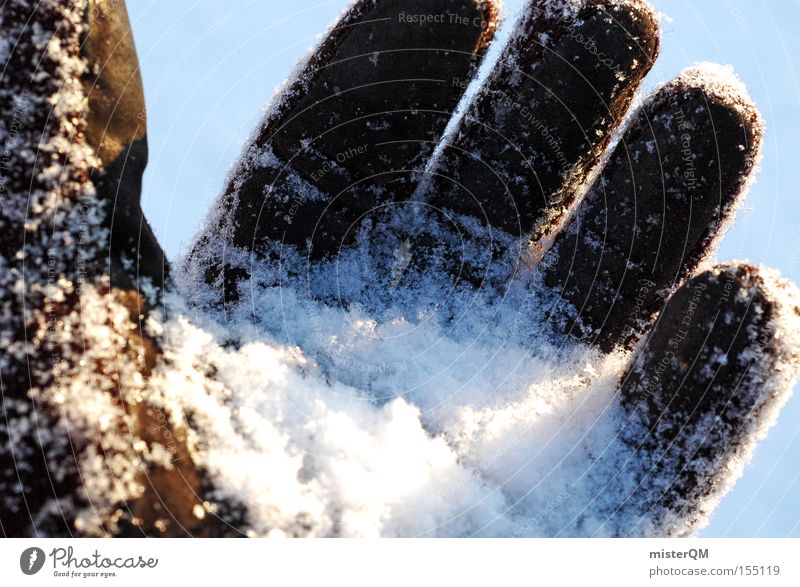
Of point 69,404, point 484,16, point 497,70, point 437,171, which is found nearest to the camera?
point 69,404

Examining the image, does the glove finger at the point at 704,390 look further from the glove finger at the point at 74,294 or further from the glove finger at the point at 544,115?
the glove finger at the point at 74,294

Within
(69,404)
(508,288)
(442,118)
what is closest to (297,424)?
(69,404)

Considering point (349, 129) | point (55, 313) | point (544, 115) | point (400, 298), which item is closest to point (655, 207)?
point (544, 115)
